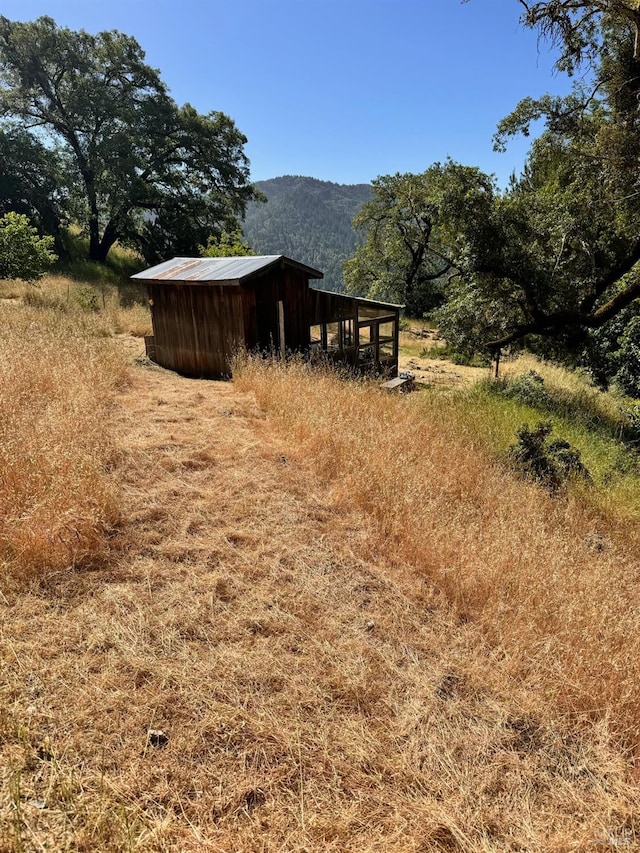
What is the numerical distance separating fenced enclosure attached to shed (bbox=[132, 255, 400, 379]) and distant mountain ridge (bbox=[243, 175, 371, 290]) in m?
76.3

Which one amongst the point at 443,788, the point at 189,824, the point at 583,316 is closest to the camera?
the point at 189,824

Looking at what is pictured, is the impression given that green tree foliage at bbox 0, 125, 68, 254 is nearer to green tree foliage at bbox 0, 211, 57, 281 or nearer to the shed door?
green tree foliage at bbox 0, 211, 57, 281

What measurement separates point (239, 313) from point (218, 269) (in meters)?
1.75

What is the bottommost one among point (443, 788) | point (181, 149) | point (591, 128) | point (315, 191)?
point (443, 788)

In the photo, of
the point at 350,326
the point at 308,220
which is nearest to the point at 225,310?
the point at 350,326

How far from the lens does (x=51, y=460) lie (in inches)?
143

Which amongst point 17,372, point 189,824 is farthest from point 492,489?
point 17,372

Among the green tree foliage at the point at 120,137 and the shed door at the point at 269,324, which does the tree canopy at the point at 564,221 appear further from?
the green tree foliage at the point at 120,137

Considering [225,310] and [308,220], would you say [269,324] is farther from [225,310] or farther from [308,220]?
[308,220]

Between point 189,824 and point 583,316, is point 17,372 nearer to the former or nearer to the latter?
point 189,824

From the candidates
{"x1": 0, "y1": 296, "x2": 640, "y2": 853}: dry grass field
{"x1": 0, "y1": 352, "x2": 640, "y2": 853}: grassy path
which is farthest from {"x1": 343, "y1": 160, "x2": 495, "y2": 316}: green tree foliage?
{"x1": 0, "y1": 352, "x2": 640, "y2": 853}: grassy path

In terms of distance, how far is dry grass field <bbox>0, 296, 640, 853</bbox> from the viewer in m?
1.81

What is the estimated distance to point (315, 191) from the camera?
140m

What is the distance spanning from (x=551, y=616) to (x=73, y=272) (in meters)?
24.7
